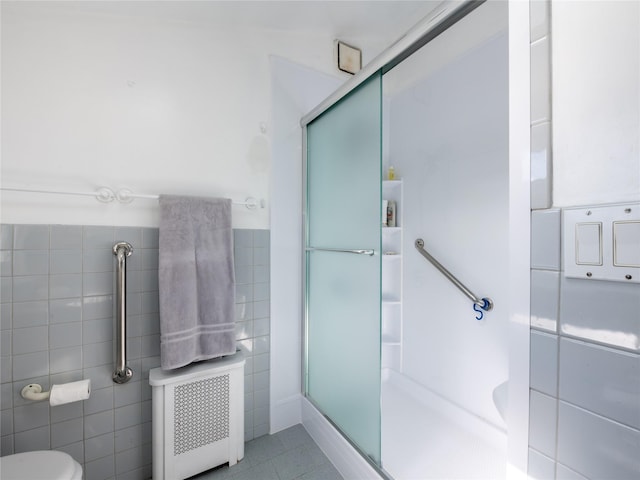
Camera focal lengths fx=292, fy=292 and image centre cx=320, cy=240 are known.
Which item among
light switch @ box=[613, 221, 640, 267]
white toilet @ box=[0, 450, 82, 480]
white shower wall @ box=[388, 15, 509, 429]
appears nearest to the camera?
light switch @ box=[613, 221, 640, 267]

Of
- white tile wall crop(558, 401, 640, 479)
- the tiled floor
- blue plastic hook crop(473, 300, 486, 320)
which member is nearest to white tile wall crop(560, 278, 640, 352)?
white tile wall crop(558, 401, 640, 479)

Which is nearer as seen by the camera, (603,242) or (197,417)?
(603,242)

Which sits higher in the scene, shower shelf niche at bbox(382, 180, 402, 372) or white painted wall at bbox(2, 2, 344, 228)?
white painted wall at bbox(2, 2, 344, 228)

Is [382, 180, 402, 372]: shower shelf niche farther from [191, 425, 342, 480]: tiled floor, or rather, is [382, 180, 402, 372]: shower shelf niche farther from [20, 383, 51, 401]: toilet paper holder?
[20, 383, 51, 401]: toilet paper holder

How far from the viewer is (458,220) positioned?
1.88 m

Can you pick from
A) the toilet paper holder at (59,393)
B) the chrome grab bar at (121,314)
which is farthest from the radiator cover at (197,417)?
the toilet paper holder at (59,393)

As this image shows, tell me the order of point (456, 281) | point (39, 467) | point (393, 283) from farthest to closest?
1. point (393, 283)
2. point (456, 281)
3. point (39, 467)

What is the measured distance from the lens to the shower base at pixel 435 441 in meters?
1.43

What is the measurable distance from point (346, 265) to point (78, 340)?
1250mm

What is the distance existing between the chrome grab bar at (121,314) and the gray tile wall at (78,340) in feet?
0.18

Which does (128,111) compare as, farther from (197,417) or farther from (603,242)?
(603,242)

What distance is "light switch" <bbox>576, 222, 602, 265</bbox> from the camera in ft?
1.80

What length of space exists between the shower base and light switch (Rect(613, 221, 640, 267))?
1.26 m

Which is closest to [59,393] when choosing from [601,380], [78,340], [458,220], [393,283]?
[78,340]
